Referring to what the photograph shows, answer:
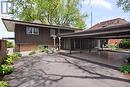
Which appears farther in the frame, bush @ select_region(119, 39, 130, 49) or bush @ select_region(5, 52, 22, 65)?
bush @ select_region(119, 39, 130, 49)

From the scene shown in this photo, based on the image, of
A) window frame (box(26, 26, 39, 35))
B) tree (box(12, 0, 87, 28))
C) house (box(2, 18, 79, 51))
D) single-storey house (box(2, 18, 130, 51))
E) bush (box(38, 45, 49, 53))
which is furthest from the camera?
tree (box(12, 0, 87, 28))

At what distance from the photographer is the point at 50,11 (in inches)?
1768

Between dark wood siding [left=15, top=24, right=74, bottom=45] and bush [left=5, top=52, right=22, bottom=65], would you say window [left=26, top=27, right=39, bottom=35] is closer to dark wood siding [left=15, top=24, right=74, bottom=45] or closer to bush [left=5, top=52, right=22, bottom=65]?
dark wood siding [left=15, top=24, right=74, bottom=45]

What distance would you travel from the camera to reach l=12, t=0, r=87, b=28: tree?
43.3 metres

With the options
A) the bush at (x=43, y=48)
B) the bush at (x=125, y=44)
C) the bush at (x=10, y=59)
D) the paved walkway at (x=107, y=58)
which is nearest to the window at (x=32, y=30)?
the bush at (x=43, y=48)

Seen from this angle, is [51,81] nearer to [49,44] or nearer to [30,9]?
[49,44]

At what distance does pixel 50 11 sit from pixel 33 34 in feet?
51.4

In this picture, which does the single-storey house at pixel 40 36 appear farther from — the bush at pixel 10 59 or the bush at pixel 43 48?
the bush at pixel 10 59

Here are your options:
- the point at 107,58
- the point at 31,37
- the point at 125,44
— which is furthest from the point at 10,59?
the point at 125,44

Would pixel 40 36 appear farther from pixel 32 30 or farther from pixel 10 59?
pixel 10 59

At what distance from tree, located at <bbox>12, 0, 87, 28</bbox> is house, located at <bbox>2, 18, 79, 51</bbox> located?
1160 cm

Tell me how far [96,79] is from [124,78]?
1659mm

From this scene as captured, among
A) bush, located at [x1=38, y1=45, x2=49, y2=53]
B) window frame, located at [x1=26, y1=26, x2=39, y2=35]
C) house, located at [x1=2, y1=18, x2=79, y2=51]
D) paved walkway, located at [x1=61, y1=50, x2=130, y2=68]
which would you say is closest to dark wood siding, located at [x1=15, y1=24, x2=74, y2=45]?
house, located at [x1=2, y1=18, x2=79, y2=51]

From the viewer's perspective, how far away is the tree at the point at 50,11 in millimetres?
43312
